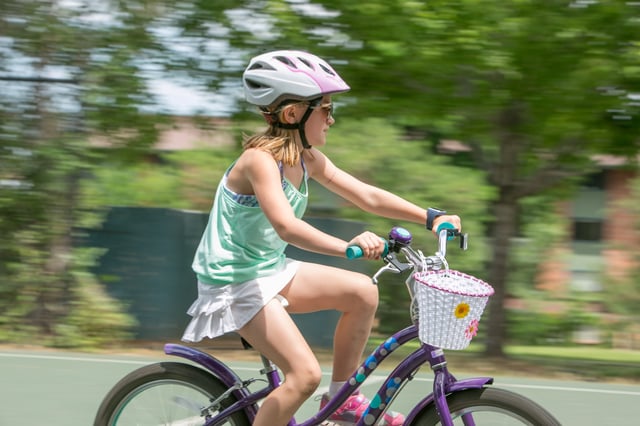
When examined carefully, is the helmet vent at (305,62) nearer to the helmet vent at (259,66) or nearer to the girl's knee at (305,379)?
the helmet vent at (259,66)

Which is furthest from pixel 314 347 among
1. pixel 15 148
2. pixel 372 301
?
pixel 372 301

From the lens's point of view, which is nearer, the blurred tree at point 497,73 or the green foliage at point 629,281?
the blurred tree at point 497,73

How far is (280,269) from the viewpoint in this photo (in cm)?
395

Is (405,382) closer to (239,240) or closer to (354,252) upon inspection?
(354,252)

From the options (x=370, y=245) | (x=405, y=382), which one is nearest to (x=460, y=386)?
(x=405, y=382)

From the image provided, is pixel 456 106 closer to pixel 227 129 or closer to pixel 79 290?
pixel 227 129

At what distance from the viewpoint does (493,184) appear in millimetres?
10047

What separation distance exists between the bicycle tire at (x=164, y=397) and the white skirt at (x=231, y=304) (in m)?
0.26

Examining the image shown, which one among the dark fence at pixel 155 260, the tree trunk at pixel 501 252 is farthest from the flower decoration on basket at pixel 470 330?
the tree trunk at pixel 501 252

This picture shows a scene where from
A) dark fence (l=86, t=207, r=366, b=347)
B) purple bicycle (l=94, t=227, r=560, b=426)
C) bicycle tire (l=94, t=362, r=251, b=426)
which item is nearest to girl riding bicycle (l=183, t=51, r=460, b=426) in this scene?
purple bicycle (l=94, t=227, r=560, b=426)

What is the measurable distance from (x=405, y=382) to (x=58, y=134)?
7.31 metres

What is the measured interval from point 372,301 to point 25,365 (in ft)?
16.0

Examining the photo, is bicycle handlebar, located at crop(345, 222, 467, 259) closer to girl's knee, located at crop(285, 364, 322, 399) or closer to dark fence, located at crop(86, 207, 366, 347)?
girl's knee, located at crop(285, 364, 322, 399)

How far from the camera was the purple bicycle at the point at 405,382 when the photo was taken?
3.36 meters
